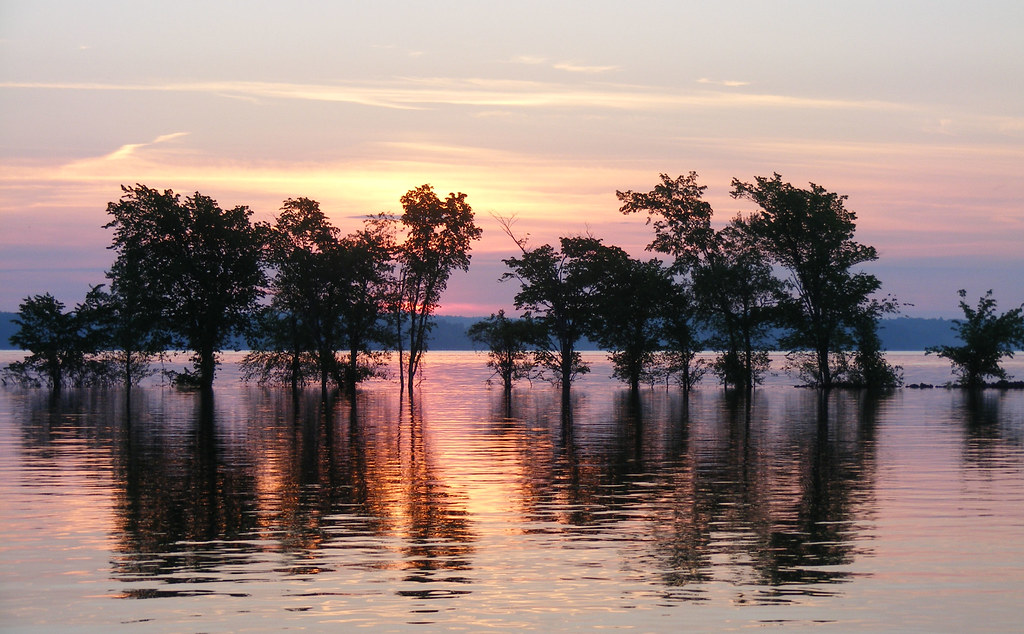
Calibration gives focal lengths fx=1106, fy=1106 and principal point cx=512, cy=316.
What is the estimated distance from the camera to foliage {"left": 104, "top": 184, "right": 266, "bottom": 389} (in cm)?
8556

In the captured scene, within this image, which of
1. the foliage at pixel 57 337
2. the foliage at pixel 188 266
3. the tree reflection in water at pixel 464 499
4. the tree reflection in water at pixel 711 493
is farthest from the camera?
the foliage at pixel 57 337

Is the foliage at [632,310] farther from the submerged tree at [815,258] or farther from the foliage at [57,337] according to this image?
the foliage at [57,337]

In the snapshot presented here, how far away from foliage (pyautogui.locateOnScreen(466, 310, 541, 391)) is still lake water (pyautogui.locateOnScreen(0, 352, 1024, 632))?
49.1 metres

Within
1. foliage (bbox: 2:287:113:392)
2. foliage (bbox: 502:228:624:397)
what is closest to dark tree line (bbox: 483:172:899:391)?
foliage (bbox: 502:228:624:397)

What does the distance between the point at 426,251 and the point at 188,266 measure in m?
18.6

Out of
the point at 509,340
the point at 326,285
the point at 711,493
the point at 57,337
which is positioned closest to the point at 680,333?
the point at 509,340

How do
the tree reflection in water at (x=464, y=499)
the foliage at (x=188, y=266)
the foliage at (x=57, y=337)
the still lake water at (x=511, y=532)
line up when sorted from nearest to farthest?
the still lake water at (x=511, y=532) < the tree reflection in water at (x=464, y=499) < the foliage at (x=188, y=266) < the foliage at (x=57, y=337)

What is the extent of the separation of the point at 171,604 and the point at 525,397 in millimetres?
65187

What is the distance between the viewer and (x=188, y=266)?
85.4 meters

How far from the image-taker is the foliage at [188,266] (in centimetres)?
Result: 8556

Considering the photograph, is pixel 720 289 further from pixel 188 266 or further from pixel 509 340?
pixel 188 266

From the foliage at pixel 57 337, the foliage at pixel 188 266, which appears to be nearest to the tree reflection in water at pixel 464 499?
the foliage at pixel 188 266

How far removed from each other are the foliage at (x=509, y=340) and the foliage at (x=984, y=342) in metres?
34.5

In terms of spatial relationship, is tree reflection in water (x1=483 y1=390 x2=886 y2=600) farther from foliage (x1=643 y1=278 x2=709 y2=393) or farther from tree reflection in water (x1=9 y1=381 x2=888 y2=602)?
foliage (x1=643 y1=278 x2=709 y2=393)
